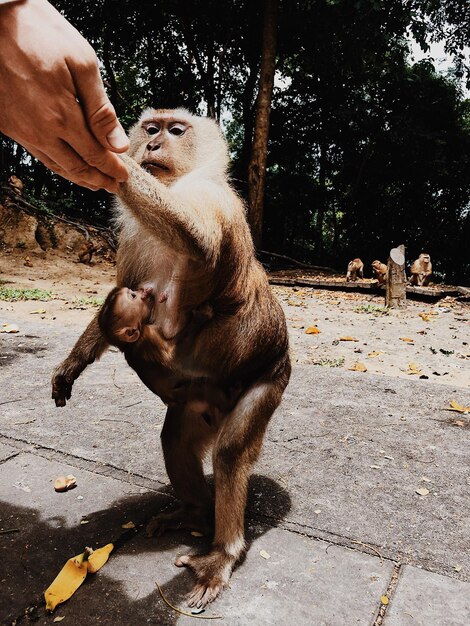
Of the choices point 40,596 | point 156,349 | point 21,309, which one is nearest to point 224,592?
point 40,596

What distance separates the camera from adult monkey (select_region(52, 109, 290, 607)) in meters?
2.17

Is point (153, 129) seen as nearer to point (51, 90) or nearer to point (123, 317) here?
point (123, 317)

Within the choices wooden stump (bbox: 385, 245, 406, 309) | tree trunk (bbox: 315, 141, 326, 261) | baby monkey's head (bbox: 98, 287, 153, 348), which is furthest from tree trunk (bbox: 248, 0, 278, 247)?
baby monkey's head (bbox: 98, 287, 153, 348)

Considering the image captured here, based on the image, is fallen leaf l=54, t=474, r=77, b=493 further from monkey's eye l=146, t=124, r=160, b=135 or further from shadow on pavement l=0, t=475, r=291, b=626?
monkey's eye l=146, t=124, r=160, b=135

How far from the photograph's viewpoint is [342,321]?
8.24 m

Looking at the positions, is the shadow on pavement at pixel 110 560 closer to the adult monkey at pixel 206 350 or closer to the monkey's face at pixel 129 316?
the adult monkey at pixel 206 350

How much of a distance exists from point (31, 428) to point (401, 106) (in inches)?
774

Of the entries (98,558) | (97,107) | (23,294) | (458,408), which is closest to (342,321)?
(458,408)

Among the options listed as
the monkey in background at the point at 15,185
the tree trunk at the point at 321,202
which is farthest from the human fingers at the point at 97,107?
the tree trunk at the point at 321,202

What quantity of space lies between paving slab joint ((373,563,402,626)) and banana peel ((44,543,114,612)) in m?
1.03

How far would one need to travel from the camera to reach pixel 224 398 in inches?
95.0

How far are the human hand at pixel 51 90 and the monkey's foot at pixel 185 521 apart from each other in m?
1.55

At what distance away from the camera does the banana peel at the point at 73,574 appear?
183cm

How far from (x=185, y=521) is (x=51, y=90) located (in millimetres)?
1810
